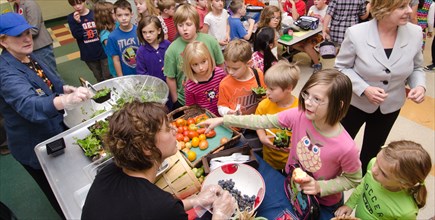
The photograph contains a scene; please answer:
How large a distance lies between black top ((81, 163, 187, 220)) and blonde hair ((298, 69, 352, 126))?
0.87m

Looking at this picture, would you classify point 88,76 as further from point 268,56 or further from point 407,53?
point 407,53

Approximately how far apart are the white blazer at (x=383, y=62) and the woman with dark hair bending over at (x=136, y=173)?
1.34 meters

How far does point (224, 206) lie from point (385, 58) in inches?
56.6

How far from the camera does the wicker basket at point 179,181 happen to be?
1579 mm

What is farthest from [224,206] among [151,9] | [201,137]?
[151,9]

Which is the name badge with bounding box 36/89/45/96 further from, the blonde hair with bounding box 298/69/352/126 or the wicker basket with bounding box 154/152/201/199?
the blonde hair with bounding box 298/69/352/126

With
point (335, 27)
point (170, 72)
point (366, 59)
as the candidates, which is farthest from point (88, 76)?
point (366, 59)

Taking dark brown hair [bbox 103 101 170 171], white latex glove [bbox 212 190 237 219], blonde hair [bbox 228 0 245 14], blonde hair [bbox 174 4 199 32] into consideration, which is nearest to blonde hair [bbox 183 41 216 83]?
blonde hair [bbox 174 4 199 32]

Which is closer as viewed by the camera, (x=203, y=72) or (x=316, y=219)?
(x=316, y=219)

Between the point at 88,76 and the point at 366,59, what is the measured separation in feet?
14.8

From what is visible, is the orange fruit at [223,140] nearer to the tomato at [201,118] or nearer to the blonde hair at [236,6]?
the tomato at [201,118]

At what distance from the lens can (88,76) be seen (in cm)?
500

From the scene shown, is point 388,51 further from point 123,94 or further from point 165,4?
point 165,4

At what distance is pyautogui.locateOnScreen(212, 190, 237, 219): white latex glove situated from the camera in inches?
53.7
